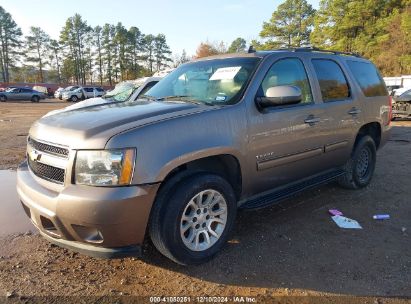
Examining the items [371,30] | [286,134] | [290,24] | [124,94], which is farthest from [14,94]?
[290,24]

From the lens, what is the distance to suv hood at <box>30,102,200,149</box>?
2812 millimetres

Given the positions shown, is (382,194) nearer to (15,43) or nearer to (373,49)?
(373,49)

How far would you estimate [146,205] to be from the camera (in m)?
2.84

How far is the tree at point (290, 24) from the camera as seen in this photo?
2628 inches

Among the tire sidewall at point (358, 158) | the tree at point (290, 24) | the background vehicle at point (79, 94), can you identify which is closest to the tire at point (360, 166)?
the tire sidewall at point (358, 158)

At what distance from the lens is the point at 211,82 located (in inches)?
156

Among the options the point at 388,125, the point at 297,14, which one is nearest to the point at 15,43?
the point at 297,14

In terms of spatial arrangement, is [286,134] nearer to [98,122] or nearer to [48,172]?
[98,122]

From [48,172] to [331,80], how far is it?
11.6 feet

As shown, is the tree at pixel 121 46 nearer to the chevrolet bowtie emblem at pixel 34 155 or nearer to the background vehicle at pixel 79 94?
the background vehicle at pixel 79 94

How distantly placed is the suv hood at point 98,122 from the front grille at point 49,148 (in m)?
0.05

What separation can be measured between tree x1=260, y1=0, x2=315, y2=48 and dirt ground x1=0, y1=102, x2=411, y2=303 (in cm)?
6634

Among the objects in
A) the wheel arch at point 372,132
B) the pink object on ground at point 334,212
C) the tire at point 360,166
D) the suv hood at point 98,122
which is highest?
Answer: the suv hood at point 98,122

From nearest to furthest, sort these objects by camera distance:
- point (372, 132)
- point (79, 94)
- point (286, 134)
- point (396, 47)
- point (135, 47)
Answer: point (286, 134), point (372, 132), point (79, 94), point (396, 47), point (135, 47)
